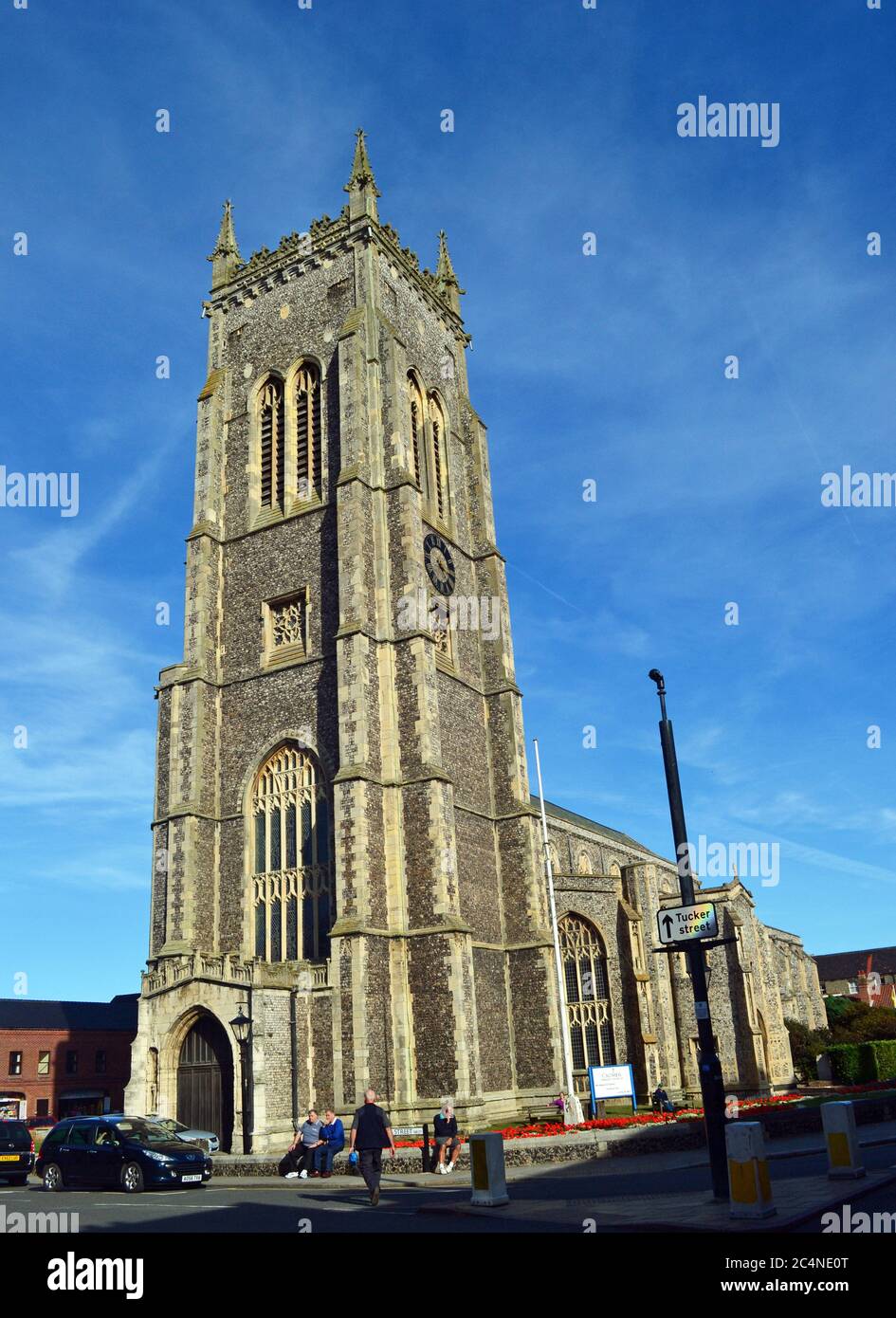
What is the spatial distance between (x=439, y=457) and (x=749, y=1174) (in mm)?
30686

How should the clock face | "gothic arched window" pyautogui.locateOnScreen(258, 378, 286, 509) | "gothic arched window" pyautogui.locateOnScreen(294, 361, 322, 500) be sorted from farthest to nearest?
1. "gothic arched window" pyautogui.locateOnScreen(258, 378, 286, 509)
2. "gothic arched window" pyautogui.locateOnScreen(294, 361, 322, 500)
3. the clock face

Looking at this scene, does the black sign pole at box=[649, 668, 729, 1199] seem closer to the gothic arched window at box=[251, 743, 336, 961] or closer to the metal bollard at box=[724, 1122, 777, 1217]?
the metal bollard at box=[724, 1122, 777, 1217]

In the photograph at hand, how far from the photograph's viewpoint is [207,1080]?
25.9 meters

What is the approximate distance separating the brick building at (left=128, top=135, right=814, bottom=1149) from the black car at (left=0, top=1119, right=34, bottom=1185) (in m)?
4.38

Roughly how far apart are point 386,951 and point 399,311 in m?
23.1

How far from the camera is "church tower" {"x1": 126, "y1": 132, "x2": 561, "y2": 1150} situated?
25938 mm

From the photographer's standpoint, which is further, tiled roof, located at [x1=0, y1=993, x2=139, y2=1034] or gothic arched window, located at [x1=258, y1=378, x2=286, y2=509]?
tiled roof, located at [x1=0, y1=993, x2=139, y2=1034]

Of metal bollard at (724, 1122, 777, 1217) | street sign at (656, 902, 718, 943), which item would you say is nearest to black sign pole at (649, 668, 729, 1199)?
street sign at (656, 902, 718, 943)

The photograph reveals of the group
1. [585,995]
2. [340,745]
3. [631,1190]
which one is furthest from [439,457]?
[631,1190]

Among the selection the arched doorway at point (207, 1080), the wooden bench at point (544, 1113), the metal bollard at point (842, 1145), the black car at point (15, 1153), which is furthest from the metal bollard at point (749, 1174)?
the wooden bench at point (544, 1113)

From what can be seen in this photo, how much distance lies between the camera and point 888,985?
3784 inches
